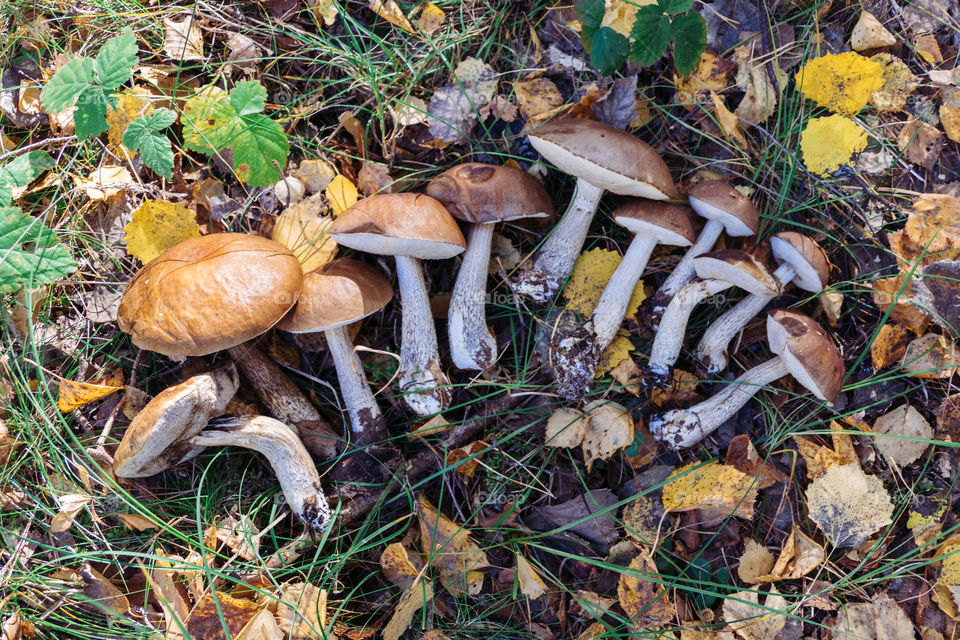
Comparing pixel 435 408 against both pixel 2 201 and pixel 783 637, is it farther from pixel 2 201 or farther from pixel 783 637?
pixel 2 201

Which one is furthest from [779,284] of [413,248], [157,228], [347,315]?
[157,228]

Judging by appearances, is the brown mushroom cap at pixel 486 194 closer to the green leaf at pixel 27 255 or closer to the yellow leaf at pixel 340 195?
the yellow leaf at pixel 340 195

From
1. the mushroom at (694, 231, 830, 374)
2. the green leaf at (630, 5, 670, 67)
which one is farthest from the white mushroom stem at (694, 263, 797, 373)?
the green leaf at (630, 5, 670, 67)

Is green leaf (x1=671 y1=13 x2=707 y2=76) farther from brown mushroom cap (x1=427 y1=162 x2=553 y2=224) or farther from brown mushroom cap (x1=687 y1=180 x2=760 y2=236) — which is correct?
brown mushroom cap (x1=427 y1=162 x2=553 y2=224)

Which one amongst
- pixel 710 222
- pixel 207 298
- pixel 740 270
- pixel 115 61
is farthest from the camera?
pixel 710 222

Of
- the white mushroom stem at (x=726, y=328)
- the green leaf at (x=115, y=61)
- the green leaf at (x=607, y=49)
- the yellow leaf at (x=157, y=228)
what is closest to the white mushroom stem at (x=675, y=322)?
the white mushroom stem at (x=726, y=328)

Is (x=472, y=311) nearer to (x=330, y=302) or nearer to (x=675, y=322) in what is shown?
(x=330, y=302)

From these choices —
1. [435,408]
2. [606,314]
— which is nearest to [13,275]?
[435,408]
